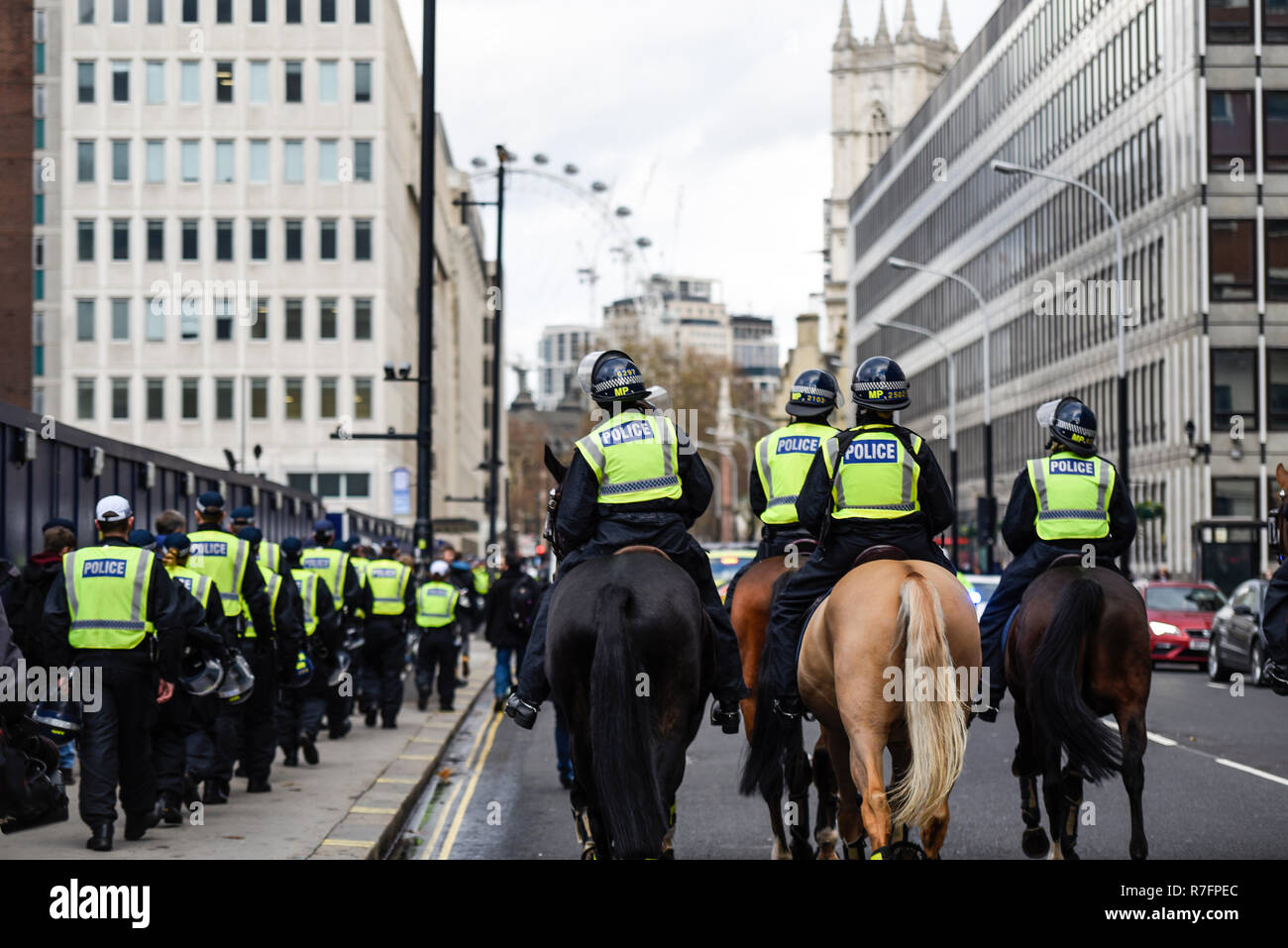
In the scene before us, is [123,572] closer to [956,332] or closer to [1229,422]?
[1229,422]

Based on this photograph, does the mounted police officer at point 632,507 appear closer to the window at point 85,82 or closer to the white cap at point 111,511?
the white cap at point 111,511

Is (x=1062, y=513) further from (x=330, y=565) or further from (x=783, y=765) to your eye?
(x=330, y=565)

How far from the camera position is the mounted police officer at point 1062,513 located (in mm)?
10977

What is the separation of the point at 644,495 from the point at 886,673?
1.35 metres

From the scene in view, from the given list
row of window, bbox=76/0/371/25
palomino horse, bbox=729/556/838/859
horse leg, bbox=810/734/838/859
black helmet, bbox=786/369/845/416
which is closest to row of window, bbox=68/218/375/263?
row of window, bbox=76/0/371/25

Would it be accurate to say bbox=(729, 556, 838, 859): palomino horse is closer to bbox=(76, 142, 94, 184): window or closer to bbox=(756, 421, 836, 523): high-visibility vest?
bbox=(756, 421, 836, 523): high-visibility vest

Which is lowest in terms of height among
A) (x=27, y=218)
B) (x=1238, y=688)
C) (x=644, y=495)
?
(x=1238, y=688)

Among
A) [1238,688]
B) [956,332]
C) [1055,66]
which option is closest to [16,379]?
[1238,688]

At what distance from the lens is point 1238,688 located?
92.6 ft

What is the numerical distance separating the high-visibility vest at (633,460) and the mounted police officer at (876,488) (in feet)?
2.45

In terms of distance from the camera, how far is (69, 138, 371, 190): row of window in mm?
79812

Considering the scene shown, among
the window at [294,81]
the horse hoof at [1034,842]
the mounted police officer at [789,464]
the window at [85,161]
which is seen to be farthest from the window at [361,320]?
the horse hoof at [1034,842]

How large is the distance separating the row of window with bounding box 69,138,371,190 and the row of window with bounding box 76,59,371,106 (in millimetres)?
1539
